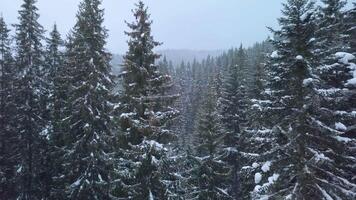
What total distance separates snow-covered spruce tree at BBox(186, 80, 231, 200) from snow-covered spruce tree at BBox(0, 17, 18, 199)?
625 inches

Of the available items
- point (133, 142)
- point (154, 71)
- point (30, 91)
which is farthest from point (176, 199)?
point (30, 91)

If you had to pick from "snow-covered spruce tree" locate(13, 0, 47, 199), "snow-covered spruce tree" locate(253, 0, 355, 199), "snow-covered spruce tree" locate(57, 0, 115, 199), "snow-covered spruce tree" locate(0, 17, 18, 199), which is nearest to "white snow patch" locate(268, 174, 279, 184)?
"snow-covered spruce tree" locate(253, 0, 355, 199)

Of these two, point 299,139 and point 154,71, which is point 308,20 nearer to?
point 299,139

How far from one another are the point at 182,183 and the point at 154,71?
5981 millimetres

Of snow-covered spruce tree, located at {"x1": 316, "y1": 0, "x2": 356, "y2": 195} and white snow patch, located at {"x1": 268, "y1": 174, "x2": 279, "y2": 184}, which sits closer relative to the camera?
snow-covered spruce tree, located at {"x1": 316, "y1": 0, "x2": 356, "y2": 195}

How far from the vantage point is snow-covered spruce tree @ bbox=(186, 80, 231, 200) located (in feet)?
88.1

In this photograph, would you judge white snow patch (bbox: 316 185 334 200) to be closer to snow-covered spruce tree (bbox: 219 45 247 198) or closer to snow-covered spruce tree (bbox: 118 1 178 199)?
snow-covered spruce tree (bbox: 118 1 178 199)

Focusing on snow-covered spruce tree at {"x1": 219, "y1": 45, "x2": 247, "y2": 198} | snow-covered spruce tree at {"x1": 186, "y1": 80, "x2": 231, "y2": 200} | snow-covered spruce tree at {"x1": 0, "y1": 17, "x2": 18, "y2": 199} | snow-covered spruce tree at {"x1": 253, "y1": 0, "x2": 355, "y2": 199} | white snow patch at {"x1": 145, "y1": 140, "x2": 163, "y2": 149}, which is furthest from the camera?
snow-covered spruce tree at {"x1": 0, "y1": 17, "x2": 18, "y2": 199}

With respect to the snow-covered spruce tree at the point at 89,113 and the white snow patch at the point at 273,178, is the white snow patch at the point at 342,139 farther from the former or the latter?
the snow-covered spruce tree at the point at 89,113

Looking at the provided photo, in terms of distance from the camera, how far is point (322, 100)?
1360cm

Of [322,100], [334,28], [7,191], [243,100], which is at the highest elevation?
[334,28]

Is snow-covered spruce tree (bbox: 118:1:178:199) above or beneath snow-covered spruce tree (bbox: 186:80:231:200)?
above

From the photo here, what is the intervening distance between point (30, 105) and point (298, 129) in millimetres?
22676

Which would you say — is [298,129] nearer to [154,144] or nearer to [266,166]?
[266,166]
